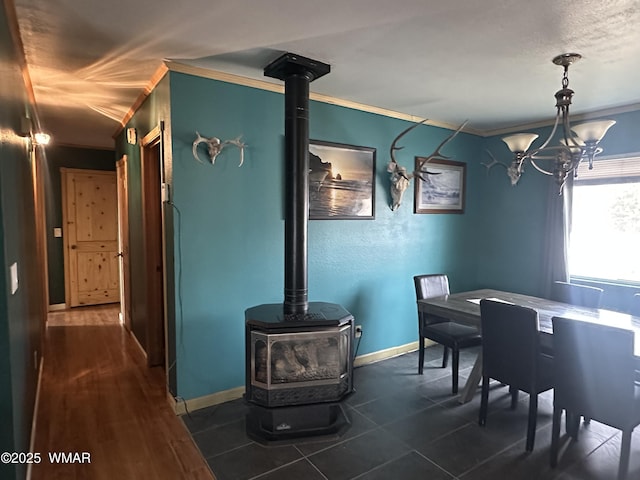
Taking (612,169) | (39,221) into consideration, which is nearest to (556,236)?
(612,169)

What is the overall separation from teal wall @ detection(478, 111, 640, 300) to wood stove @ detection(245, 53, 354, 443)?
8.74 feet

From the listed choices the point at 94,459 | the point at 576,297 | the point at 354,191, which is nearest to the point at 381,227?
the point at 354,191

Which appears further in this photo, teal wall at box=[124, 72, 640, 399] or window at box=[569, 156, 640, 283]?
window at box=[569, 156, 640, 283]

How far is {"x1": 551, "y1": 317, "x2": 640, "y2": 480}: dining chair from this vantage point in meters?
1.95

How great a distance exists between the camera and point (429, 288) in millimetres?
3633

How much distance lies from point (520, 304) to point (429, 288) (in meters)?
0.79

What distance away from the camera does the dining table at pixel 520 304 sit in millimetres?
2549

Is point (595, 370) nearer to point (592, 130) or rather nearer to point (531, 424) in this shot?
point (531, 424)

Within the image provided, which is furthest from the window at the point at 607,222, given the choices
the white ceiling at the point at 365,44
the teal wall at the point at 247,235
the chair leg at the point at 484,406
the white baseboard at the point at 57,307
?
the white baseboard at the point at 57,307

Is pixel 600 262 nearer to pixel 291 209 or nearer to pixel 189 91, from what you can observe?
pixel 291 209

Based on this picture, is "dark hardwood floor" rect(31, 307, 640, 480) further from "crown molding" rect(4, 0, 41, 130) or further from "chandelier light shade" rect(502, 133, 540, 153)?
"crown molding" rect(4, 0, 41, 130)

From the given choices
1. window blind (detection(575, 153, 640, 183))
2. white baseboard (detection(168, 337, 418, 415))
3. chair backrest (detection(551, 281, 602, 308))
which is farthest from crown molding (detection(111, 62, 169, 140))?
window blind (detection(575, 153, 640, 183))

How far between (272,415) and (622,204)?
142 inches

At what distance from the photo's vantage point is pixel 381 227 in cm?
383
